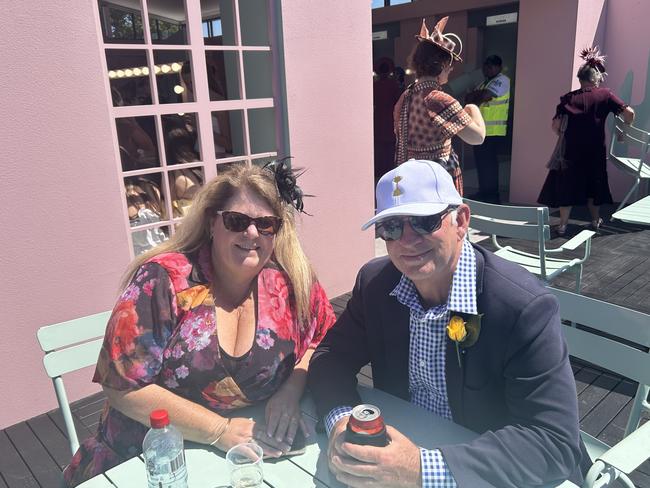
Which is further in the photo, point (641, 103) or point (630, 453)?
point (641, 103)

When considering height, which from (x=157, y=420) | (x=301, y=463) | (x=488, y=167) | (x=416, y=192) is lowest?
(x=488, y=167)

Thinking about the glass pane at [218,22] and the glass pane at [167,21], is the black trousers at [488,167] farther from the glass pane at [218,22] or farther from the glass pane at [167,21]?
the glass pane at [167,21]

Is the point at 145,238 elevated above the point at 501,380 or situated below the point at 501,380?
below

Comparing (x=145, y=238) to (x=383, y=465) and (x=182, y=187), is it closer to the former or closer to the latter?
(x=182, y=187)

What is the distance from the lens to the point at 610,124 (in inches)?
271

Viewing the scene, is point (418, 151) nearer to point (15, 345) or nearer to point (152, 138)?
point (152, 138)

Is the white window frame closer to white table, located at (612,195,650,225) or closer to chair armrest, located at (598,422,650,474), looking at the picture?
white table, located at (612,195,650,225)

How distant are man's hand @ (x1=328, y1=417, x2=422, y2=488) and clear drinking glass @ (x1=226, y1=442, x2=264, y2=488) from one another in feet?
0.72

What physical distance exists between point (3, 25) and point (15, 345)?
1.68m

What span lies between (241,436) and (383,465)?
46 cm

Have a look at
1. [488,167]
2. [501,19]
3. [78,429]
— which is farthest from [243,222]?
[501,19]

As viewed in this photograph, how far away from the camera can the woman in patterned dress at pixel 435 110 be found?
3.75 m

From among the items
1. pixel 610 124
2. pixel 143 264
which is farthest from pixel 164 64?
pixel 610 124

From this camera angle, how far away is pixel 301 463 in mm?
1448
